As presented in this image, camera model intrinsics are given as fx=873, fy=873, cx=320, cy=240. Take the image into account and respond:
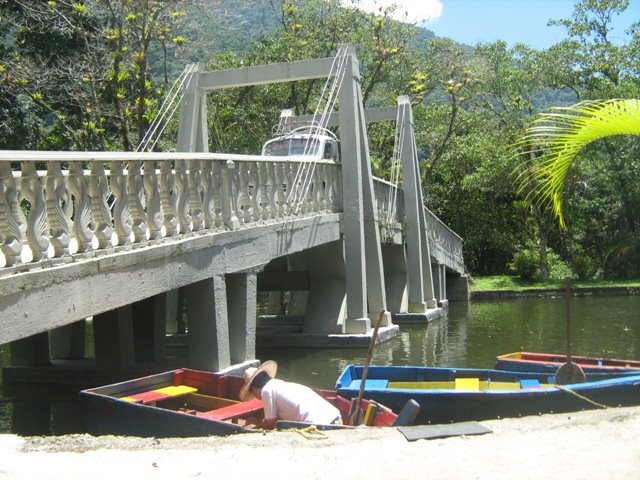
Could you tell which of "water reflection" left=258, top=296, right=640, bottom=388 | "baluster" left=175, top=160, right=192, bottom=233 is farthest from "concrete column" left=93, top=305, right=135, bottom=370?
"water reflection" left=258, top=296, right=640, bottom=388

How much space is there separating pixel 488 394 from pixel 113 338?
22.1 ft

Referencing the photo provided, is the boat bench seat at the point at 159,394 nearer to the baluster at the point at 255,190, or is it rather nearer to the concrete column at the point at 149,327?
the concrete column at the point at 149,327

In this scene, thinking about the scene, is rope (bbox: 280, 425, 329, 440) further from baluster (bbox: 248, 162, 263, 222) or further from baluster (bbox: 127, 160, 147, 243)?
baluster (bbox: 248, 162, 263, 222)

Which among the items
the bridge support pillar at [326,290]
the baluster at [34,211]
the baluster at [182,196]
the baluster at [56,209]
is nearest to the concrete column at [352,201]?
the bridge support pillar at [326,290]

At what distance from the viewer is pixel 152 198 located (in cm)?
1139

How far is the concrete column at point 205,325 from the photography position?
1314 cm

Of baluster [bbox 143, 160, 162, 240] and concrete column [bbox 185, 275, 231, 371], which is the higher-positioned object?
baluster [bbox 143, 160, 162, 240]

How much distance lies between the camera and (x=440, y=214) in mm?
45844

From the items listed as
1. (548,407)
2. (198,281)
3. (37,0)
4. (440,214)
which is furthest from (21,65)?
(440,214)

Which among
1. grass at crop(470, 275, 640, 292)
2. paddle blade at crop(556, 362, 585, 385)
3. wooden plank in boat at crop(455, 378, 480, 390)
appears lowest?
grass at crop(470, 275, 640, 292)

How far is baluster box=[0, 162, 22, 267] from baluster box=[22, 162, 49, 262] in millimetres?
169

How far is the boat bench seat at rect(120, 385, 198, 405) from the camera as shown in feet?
36.2

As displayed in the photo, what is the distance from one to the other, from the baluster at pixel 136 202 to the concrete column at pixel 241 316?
361 cm

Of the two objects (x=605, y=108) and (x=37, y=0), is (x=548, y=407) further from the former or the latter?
(x=37, y=0)
